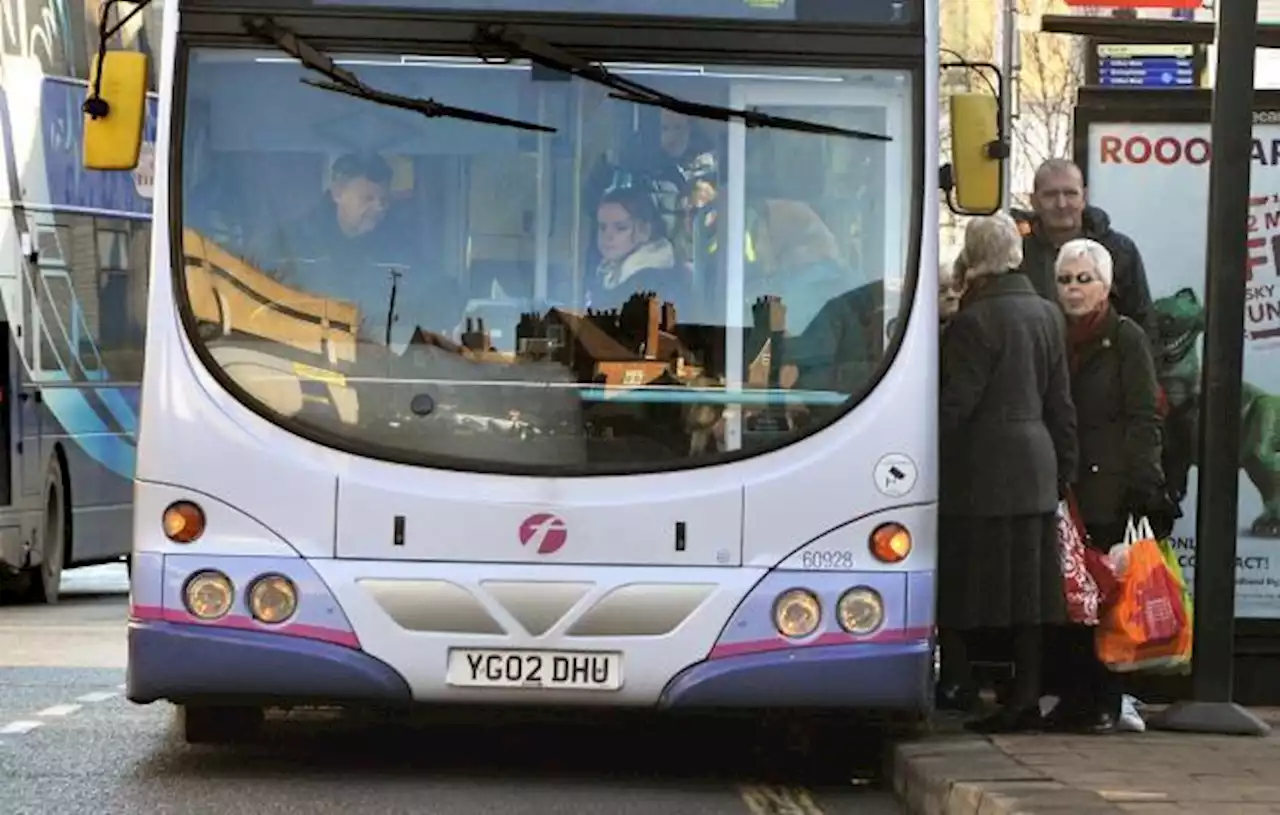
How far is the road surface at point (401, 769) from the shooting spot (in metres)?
8.88

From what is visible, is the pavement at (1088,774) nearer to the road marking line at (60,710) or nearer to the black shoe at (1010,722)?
the black shoe at (1010,722)

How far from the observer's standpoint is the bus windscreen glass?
915 centimetres

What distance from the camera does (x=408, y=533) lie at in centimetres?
900

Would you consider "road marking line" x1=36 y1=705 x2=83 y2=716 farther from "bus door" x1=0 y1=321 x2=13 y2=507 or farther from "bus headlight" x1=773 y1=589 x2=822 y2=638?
"bus door" x1=0 y1=321 x2=13 y2=507

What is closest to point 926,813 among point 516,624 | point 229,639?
point 516,624

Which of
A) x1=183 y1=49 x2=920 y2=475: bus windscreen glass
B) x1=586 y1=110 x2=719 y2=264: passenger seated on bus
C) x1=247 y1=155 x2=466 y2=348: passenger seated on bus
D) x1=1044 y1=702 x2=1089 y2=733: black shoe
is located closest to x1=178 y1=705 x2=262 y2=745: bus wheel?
x1=183 y1=49 x2=920 y2=475: bus windscreen glass

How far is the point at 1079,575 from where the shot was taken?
10094mm

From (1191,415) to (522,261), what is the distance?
3155 mm

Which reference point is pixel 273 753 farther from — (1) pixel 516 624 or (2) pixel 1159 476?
(2) pixel 1159 476

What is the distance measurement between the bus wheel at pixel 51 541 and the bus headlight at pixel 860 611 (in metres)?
11.5

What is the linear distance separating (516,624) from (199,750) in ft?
5.97

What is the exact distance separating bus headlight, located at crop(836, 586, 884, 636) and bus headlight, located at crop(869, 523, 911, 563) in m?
0.12

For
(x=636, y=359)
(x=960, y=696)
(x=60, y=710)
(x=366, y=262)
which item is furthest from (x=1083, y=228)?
(x=60, y=710)

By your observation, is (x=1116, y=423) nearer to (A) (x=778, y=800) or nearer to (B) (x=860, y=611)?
(B) (x=860, y=611)
